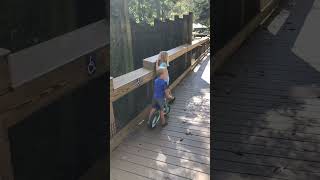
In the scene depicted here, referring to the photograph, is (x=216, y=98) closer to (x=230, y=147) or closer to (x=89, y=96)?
(x=230, y=147)

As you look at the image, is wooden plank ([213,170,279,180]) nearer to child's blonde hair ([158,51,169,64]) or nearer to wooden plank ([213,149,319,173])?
wooden plank ([213,149,319,173])

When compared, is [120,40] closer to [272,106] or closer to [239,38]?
[272,106]

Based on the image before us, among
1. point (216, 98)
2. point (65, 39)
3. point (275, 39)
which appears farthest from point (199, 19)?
point (275, 39)

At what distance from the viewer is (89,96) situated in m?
1.52

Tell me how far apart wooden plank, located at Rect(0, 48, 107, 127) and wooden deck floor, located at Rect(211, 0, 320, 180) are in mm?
1035

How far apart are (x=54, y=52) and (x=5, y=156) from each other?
0.34 meters

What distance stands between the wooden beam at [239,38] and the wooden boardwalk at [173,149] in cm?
99

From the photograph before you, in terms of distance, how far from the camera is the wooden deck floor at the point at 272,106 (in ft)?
7.25

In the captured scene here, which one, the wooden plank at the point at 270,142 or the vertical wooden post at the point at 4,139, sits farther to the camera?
the wooden plank at the point at 270,142

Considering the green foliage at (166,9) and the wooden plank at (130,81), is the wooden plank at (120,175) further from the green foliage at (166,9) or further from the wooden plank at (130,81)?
the green foliage at (166,9)

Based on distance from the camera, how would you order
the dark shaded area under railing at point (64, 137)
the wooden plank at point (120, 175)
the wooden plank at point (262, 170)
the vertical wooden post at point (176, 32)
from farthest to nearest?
the wooden plank at point (262, 170) < the vertical wooden post at point (176, 32) < the wooden plank at point (120, 175) < the dark shaded area under railing at point (64, 137)

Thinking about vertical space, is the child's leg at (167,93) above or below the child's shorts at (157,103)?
above

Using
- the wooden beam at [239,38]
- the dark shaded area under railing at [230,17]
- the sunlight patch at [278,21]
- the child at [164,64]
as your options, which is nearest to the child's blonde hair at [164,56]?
the child at [164,64]

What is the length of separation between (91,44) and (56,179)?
469mm
